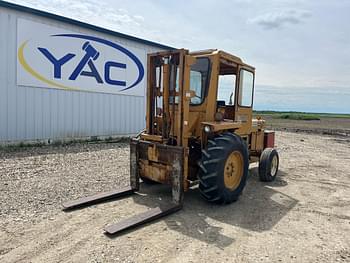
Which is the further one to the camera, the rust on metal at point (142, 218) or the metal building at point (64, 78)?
the metal building at point (64, 78)

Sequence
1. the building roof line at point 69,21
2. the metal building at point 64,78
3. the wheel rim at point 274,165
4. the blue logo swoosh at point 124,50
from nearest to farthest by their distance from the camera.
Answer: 1. the wheel rim at point 274,165
2. the building roof line at point 69,21
3. the metal building at point 64,78
4. the blue logo swoosh at point 124,50

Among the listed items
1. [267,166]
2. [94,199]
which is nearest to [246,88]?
[267,166]

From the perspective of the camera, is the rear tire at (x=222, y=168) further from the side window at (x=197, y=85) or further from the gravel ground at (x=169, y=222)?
the side window at (x=197, y=85)

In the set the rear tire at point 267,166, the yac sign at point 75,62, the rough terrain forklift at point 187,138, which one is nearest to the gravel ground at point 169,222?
the rear tire at point 267,166

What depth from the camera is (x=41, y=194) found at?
5.26 metres

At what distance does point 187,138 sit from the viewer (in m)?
5.02

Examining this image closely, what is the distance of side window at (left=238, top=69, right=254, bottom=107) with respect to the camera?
629 cm

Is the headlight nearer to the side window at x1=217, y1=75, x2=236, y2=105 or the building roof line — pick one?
the side window at x1=217, y1=75, x2=236, y2=105

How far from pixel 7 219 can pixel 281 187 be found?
5.56 meters

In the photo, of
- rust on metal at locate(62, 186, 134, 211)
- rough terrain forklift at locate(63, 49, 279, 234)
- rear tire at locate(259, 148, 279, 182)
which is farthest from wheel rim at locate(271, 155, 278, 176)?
rust on metal at locate(62, 186, 134, 211)

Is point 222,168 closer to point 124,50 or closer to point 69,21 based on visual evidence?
point 69,21

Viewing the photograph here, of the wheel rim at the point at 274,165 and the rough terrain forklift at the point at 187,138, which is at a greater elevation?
the rough terrain forklift at the point at 187,138

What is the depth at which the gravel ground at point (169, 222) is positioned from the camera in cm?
339

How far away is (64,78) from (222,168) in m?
8.32
